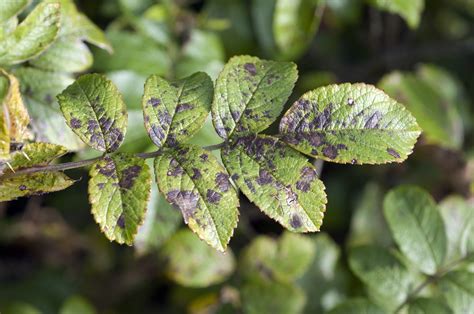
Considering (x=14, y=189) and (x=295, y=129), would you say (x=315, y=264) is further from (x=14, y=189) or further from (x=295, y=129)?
(x=14, y=189)

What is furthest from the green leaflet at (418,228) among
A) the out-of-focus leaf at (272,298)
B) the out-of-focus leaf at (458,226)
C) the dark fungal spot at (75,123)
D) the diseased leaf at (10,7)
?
the diseased leaf at (10,7)

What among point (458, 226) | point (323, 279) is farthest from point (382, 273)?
point (323, 279)

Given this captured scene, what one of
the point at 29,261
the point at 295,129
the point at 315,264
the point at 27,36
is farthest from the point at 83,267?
the point at 295,129

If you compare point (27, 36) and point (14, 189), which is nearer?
point (14, 189)

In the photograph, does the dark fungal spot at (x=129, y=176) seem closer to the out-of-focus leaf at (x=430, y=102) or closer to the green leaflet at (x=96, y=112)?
the green leaflet at (x=96, y=112)

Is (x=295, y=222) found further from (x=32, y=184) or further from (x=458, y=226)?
(x=458, y=226)

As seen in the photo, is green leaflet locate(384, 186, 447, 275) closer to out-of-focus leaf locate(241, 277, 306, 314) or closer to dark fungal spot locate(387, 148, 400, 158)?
out-of-focus leaf locate(241, 277, 306, 314)
